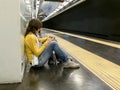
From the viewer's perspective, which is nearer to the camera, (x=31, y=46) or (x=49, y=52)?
(x=31, y=46)

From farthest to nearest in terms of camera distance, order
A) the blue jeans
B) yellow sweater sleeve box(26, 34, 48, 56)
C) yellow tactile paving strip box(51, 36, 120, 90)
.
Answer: the blue jeans < yellow sweater sleeve box(26, 34, 48, 56) < yellow tactile paving strip box(51, 36, 120, 90)

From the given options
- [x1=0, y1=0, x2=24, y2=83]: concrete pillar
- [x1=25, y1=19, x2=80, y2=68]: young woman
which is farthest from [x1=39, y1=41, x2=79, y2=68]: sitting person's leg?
[x1=0, y1=0, x2=24, y2=83]: concrete pillar

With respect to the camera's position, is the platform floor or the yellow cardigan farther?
the yellow cardigan

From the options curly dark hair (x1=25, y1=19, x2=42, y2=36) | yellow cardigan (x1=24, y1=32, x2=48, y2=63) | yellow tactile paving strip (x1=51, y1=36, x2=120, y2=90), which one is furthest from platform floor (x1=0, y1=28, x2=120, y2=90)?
curly dark hair (x1=25, y1=19, x2=42, y2=36)

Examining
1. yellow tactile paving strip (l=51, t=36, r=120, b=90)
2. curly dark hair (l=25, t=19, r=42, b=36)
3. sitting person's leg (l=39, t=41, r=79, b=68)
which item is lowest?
yellow tactile paving strip (l=51, t=36, r=120, b=90)

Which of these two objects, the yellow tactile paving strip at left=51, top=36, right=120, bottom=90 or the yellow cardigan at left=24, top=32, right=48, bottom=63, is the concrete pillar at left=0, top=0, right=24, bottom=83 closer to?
the yellow cardigan at left=24, top=32, right=48, bottom=63

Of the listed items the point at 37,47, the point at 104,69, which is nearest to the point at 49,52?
the point at 37,47

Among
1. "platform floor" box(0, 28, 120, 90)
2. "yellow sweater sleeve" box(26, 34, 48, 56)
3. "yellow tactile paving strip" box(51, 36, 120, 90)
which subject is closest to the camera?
"platform floor" box(0, 28, 120, 90)

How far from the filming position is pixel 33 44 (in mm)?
4477

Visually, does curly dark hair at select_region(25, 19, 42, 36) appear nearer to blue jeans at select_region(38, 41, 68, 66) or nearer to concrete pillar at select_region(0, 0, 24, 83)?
blue jeans at select_region(38, 41, 68, 66)

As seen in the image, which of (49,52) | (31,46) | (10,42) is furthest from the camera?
(49,52)

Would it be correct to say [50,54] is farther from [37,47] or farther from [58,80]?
[58,80]

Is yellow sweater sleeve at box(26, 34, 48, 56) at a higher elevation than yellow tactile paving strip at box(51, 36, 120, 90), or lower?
higher

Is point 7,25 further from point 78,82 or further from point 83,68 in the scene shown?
point 83,68
